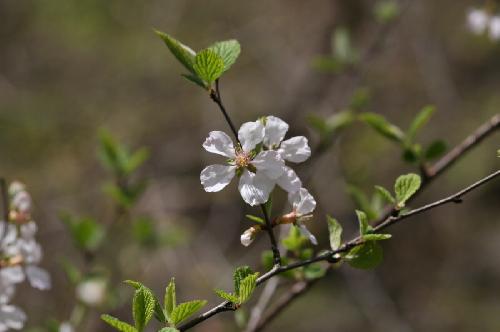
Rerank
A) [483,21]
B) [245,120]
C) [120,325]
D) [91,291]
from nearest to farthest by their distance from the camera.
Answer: [120,325]
[91,291]
[483,21]
[245,120]

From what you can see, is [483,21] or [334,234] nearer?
[334,234]

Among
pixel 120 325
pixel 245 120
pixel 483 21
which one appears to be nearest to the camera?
pixel 120 325

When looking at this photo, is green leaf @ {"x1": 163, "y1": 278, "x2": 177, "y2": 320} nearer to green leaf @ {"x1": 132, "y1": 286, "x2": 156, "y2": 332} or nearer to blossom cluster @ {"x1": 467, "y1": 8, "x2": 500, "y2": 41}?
green leaf @ {"x1": 132, "y1": 286, "x2": 156, "y2": 332}

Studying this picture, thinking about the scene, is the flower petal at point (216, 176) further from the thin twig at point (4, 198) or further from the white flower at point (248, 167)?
the thin twig at point (4, 198)

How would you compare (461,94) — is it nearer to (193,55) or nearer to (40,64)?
(40,64)

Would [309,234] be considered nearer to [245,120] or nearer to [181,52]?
[181,52]

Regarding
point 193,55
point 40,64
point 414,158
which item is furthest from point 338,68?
point 40,64

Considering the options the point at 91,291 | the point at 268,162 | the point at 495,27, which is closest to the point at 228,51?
the point at 268,162

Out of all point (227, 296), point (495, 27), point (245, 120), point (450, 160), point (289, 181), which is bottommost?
point (227, 296)

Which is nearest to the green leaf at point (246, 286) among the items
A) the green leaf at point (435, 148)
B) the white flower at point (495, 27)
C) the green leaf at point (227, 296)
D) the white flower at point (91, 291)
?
the green leaf at point (227, 296)
